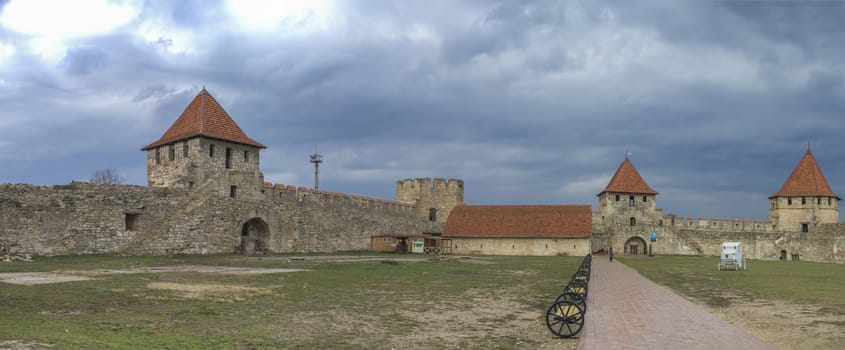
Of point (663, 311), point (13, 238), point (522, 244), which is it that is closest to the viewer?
point (663, 311)

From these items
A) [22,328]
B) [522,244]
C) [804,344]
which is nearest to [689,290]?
[804,344]

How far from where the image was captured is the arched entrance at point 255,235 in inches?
1238

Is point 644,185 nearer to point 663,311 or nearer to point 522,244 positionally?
point 522,244

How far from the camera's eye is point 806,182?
155ft

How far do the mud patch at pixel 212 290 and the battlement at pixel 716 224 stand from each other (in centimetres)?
3936

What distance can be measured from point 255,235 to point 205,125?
6698mm

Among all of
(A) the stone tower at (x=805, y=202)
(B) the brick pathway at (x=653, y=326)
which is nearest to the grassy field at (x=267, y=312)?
(B) the brick pathway at (x=653, y=326)

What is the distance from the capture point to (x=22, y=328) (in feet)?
25.1

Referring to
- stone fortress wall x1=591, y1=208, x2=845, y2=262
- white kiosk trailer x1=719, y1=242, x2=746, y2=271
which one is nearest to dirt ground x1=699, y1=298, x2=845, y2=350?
white kiosk trailer x1=719, y1=242, x2=746, y2=271

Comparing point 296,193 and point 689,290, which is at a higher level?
point 296,193

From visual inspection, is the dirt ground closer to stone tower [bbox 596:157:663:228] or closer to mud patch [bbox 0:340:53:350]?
mud patch [bbox 0:340:53:350]

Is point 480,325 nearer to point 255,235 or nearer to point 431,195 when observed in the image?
point 255,235

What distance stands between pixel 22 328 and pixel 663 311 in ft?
34.5

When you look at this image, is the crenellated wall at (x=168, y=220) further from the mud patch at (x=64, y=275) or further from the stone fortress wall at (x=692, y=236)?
the stone fortress wall at (x=692, y=236)
